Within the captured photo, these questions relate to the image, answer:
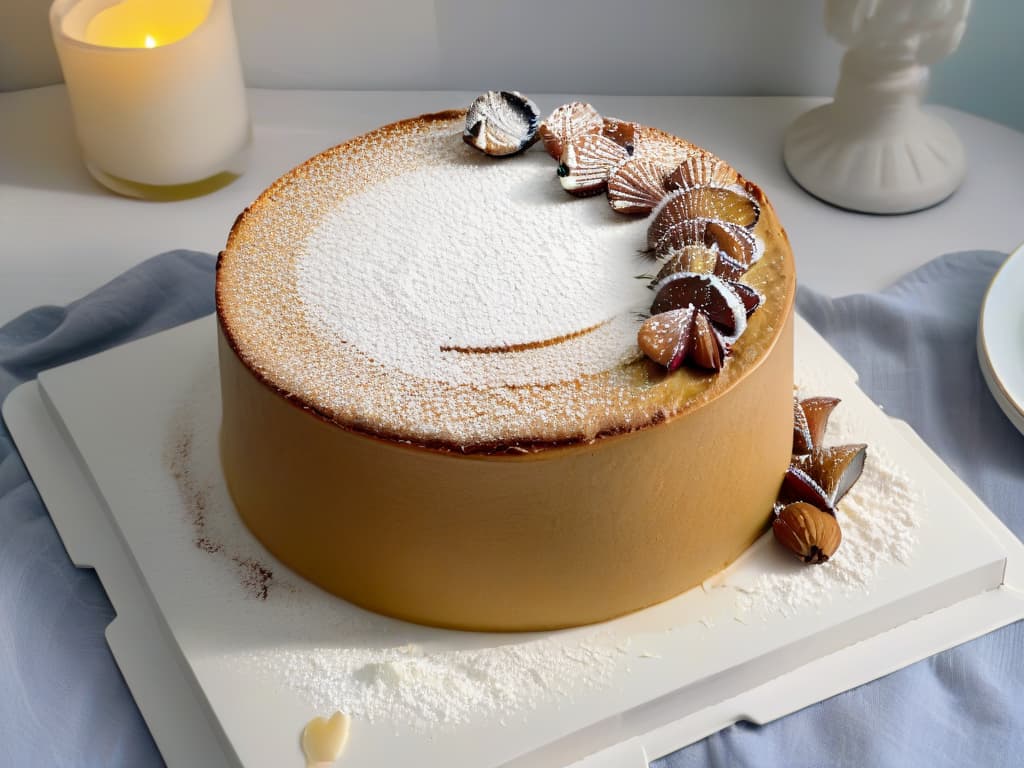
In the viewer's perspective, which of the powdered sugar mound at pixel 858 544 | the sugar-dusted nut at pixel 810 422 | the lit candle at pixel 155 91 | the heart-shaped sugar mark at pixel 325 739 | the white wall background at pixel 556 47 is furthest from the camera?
the white wall background at pixel 556 47

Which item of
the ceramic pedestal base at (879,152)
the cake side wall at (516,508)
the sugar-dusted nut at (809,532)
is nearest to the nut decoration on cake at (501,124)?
the cake side wall at (516,508)

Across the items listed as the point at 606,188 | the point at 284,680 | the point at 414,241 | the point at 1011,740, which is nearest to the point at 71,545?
the point at 284,680

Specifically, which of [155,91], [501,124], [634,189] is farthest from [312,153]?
[634,189]

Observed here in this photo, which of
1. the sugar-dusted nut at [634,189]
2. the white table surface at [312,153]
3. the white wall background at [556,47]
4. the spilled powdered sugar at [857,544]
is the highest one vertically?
the sugar-dusted nut at [634,189]

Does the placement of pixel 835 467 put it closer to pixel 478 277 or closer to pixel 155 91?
pixel 478 277

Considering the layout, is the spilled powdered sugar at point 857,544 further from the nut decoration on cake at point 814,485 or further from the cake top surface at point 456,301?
the cake top surface at point 456,301

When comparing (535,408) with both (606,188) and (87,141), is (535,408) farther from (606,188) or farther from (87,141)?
(87,141)
